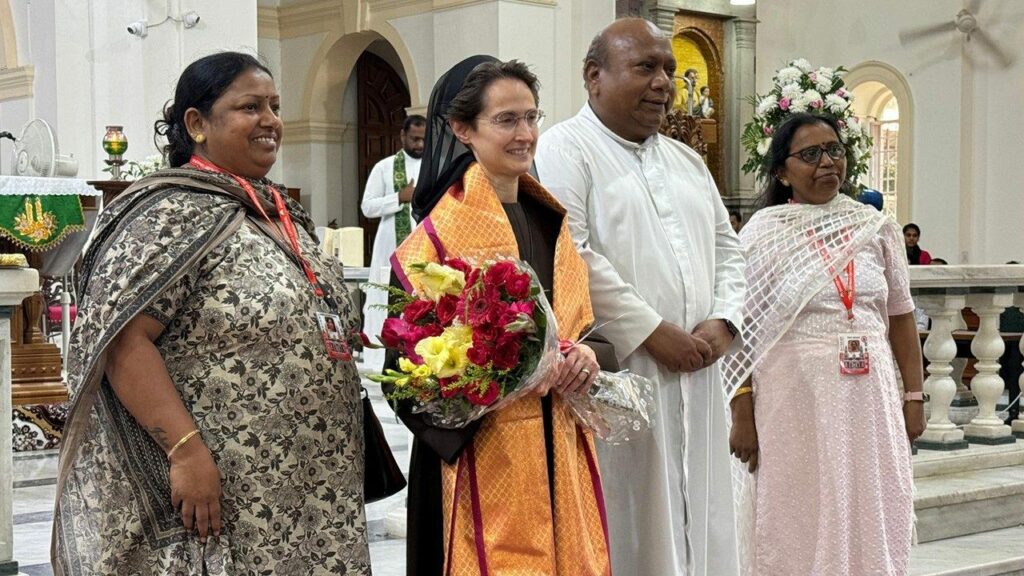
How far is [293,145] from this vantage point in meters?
15.3

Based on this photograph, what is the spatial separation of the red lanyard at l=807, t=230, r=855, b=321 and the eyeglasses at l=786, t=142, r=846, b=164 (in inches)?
9.7

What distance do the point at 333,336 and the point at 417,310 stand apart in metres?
0.19

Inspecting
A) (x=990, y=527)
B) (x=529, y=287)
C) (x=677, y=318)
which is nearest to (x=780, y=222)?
(x=677, y=318)

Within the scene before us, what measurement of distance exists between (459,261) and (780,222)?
169cm

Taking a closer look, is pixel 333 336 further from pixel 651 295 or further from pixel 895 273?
pixel 895 273

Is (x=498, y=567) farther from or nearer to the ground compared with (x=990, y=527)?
farther from the ground

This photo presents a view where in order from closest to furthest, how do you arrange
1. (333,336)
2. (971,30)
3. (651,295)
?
(333,336), (651,295), (971,30)

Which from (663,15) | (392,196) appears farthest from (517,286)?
(663,15)

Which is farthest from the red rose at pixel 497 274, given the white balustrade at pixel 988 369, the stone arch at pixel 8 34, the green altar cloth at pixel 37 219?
the stone arch at pixel 8 34

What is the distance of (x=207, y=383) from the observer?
2.44 m

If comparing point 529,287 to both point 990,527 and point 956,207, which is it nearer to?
point 990,527

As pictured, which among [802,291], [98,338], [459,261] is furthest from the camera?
[802,291]

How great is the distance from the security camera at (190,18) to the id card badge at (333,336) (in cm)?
832

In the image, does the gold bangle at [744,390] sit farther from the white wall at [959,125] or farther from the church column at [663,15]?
the white wall at [959,125]
